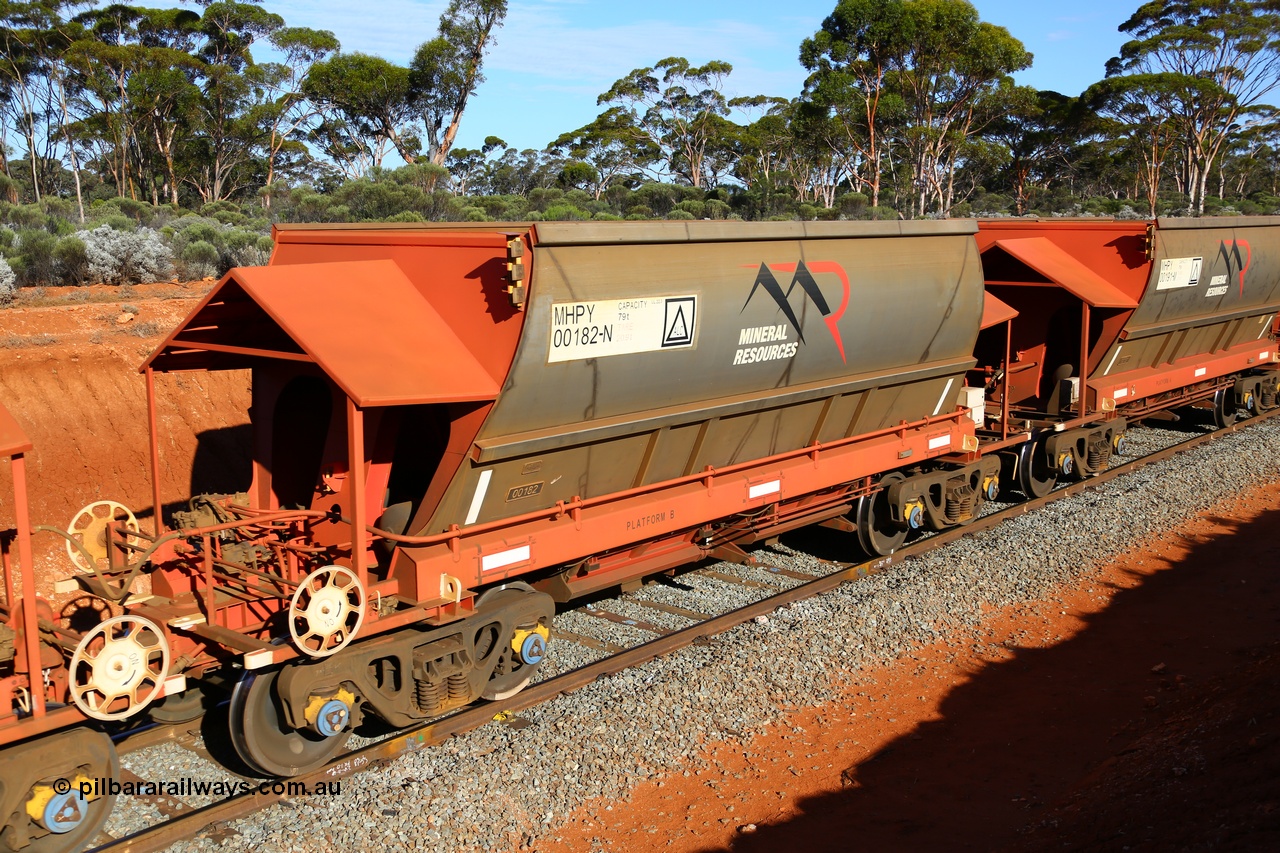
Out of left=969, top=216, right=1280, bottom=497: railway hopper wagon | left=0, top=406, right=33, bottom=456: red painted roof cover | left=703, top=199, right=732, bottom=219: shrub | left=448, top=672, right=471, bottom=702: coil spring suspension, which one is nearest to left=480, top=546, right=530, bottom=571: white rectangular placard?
left=448, top=672, right=471, bottom=702: coil spring suspension

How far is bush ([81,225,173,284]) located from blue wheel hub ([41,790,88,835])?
1395 centimetres

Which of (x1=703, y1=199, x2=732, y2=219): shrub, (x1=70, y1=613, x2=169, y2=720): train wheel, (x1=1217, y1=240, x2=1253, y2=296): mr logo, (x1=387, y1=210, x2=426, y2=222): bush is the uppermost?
(x1=703, y1=199, x2=732, y2=219): shrub

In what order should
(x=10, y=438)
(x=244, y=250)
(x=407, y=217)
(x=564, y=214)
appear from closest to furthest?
Answer: (x=10, y=438) → (x=244, y=250) → (x=407, y=217) → (x=564, y=214)

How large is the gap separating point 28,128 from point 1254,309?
4334 cm

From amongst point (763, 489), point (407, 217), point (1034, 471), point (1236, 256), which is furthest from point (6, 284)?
point (1236, 256)

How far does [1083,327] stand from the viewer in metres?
12.6

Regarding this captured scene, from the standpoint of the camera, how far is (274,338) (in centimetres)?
793

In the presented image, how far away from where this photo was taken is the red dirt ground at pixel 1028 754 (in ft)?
18.0

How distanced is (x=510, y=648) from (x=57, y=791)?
291cm

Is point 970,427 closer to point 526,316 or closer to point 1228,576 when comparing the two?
point 1228,576

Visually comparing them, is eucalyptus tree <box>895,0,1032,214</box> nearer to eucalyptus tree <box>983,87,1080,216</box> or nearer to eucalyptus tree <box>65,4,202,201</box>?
eucalyptus tree <box>983,87,1080,216</box>

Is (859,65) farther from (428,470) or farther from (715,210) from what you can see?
(428,470)

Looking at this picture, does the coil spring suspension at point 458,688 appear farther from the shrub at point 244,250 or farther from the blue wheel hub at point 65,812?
the shrub at point 244,250

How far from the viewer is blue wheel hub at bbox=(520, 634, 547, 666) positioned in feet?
24.5
